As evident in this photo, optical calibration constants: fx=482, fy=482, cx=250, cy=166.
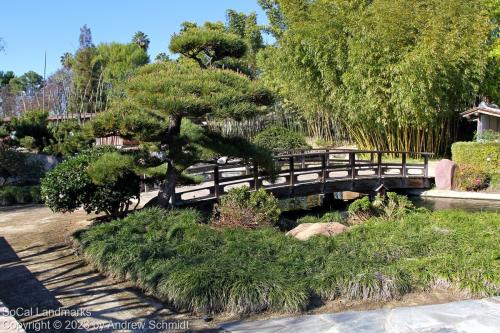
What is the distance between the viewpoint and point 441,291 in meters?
4.82

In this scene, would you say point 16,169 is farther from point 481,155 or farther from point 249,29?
point 249,29

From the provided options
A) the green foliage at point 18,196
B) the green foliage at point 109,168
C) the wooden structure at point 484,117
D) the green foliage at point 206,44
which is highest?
the green foliage at point 206,44

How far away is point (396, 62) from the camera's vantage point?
15.6 m

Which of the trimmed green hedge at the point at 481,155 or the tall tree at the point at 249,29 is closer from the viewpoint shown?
the trimmed green hedge at the point at 481,155

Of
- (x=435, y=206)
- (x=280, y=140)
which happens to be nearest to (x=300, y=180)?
(x=435, y=206)

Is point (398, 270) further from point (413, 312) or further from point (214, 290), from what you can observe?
point (214, 290)

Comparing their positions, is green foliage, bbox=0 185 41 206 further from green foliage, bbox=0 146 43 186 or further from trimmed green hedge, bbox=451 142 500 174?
trimmed green hedge, bbox=451 142 500 174

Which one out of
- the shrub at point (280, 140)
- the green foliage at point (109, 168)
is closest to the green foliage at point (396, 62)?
the shrub at point (280, 140)

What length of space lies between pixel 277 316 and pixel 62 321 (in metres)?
1.86

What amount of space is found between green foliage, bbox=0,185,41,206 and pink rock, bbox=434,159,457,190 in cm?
1035

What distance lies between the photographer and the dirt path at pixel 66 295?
13.5 feet

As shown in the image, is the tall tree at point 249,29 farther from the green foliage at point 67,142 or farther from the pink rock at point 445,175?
the pink rock at point 445,175

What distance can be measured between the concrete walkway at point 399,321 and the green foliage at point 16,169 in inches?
434

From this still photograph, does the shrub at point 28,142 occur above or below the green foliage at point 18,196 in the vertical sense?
above
